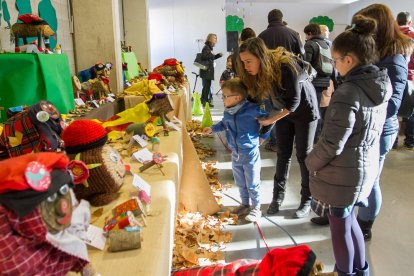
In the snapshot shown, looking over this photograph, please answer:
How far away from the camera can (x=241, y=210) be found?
2572 millimetres

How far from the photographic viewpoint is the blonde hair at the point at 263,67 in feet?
6.82

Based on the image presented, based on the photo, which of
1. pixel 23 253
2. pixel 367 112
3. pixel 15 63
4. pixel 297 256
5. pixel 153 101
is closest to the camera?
pixel 23 253

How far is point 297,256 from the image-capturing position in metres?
0.95

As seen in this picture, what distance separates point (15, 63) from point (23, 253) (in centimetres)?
156

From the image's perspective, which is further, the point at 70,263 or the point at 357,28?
the point at 357,28

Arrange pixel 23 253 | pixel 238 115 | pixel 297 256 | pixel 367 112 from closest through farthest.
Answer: pixel 23 253
pixel 297 256
pixel 367 112
pixel 238 115

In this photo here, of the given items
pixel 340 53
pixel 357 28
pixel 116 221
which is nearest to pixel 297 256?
pixel 116 221

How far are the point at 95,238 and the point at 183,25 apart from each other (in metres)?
8.66

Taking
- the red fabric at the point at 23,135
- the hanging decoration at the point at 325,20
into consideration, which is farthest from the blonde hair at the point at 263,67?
the hanging decoration at the point at 325,20

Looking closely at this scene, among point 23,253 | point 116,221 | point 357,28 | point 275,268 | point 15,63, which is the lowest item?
point 275,268

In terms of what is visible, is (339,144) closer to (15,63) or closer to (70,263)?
(70,263)

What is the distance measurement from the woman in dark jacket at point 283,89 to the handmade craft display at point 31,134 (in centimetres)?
128

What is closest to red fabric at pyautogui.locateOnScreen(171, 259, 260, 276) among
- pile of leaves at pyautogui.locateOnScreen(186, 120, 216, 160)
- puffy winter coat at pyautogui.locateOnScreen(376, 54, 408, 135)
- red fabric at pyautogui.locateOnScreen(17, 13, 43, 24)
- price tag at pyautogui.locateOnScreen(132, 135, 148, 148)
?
price tag at pyautogui.locateOnScreen(132, 135, 148, 148)

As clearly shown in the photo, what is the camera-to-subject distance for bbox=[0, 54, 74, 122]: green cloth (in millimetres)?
1875
